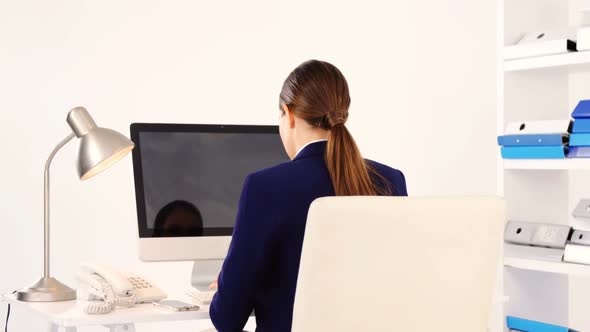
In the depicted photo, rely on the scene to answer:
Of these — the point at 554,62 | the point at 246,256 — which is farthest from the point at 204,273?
the point at 554,62

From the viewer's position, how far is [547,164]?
8.80 feet

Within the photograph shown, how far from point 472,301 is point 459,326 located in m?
0.06

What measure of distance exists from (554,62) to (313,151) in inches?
40.6

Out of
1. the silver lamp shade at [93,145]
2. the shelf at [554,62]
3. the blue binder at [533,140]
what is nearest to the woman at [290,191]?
the silver lamp shade at [93,145]

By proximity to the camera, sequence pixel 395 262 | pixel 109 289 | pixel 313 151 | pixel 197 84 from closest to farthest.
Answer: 1. pixel 395 262
2. pixel 313 151
3. pixel 109 289
4. pixel 197 84

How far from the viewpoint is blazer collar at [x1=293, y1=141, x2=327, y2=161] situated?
2.04 metres

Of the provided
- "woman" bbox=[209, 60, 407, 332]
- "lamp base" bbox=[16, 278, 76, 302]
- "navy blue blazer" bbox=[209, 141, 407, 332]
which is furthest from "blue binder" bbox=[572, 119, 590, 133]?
"lamp base" bbox=[16, 278, 76, 302]

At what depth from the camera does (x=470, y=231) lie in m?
1.78

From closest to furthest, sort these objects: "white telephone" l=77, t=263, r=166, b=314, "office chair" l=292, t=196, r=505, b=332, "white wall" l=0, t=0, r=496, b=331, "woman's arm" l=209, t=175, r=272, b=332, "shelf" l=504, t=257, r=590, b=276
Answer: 1. "office chair" l=292, t=196, r=505, b=332
2. "woman's arm" l=209, t=175, r=272, b=332
3. "white telephone" l=77, t=263, r=166, b=314
4. "shelf" l=504, t=257, r=590, b=276
5. "white wall" l=0, t=0, r=496, b=331

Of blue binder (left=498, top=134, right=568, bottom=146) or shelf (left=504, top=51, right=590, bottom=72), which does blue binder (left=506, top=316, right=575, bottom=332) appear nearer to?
blue binder (left=498, top=134, right=568, bottom=146)

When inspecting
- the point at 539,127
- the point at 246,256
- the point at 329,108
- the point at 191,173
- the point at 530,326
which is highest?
the point at 329,108

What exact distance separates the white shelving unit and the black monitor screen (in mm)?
834

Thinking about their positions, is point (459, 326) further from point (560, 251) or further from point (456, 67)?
point (456, 67)

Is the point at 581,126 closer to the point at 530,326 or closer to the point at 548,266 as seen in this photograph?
the point at 548,266
